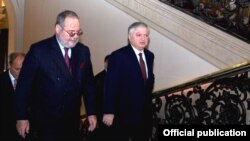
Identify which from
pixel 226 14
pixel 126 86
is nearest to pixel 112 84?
pixel 126 86

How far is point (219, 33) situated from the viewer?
19.0ft

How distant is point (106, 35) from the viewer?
7180mm

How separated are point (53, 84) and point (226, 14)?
3063 millimetres

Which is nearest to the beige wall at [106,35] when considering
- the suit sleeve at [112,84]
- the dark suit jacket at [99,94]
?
the dark suit jacket at [99,94]

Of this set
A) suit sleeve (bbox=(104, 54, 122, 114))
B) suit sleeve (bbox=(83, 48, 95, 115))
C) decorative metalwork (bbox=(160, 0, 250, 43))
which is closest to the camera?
suit sleeve (bbox=(83, 48, 95, 115))

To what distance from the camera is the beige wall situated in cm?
606

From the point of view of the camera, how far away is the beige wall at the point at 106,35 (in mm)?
6059

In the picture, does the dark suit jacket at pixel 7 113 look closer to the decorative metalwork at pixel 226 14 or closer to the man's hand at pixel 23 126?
the man's hand at pixel 23 126

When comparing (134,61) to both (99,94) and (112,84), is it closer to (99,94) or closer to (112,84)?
(112,84)

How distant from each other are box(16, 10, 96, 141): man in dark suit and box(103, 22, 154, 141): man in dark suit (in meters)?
0.40

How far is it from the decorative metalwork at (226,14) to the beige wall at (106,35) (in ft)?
1.71

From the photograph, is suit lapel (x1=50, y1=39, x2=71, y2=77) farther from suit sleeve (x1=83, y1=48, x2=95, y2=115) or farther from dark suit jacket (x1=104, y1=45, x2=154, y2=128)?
dark suit jacket (x1=104, y1=45, x2=154, y2=128)

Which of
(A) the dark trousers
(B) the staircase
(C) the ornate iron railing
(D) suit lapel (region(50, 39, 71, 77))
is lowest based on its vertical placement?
(A) the dark trousers

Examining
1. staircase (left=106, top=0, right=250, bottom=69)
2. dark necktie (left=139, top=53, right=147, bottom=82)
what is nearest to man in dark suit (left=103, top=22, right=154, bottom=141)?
dark necktie (left=139, top=53, right=147, bottom=82)
